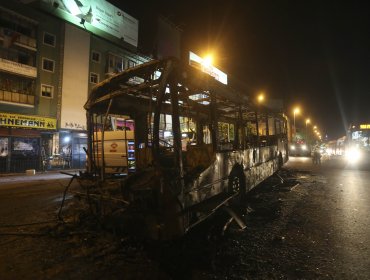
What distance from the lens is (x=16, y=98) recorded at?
22219mm

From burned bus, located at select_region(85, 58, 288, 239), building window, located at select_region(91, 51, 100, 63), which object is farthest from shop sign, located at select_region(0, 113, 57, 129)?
burned bus, located at select_region(85, 58, 288, 239)

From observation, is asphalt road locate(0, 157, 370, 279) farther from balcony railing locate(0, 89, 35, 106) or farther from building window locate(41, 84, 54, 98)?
building window locate(41, 84, 54, 98)

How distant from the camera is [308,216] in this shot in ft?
23.2

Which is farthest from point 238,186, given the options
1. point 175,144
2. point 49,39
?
point 49,39

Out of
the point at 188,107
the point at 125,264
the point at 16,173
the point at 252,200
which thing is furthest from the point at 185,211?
the point at 16,173

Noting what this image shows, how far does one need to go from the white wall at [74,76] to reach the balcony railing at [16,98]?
300 cm

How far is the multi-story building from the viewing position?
2209cm

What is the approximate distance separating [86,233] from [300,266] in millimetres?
4134

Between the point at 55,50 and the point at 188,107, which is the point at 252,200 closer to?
the point at 188,107

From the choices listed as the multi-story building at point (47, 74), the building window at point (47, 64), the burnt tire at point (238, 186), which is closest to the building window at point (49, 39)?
the multi-story building at point (47, 74)

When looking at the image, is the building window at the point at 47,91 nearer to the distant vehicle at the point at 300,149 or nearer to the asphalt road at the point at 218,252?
the asphalt road at the point at 218,252

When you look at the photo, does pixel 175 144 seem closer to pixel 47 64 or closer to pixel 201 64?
pixel 47 64

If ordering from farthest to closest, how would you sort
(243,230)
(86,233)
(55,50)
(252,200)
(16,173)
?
(55,50)
(16,173)
(252,200)
(243,230)
(86,233)

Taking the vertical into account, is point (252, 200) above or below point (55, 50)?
below
